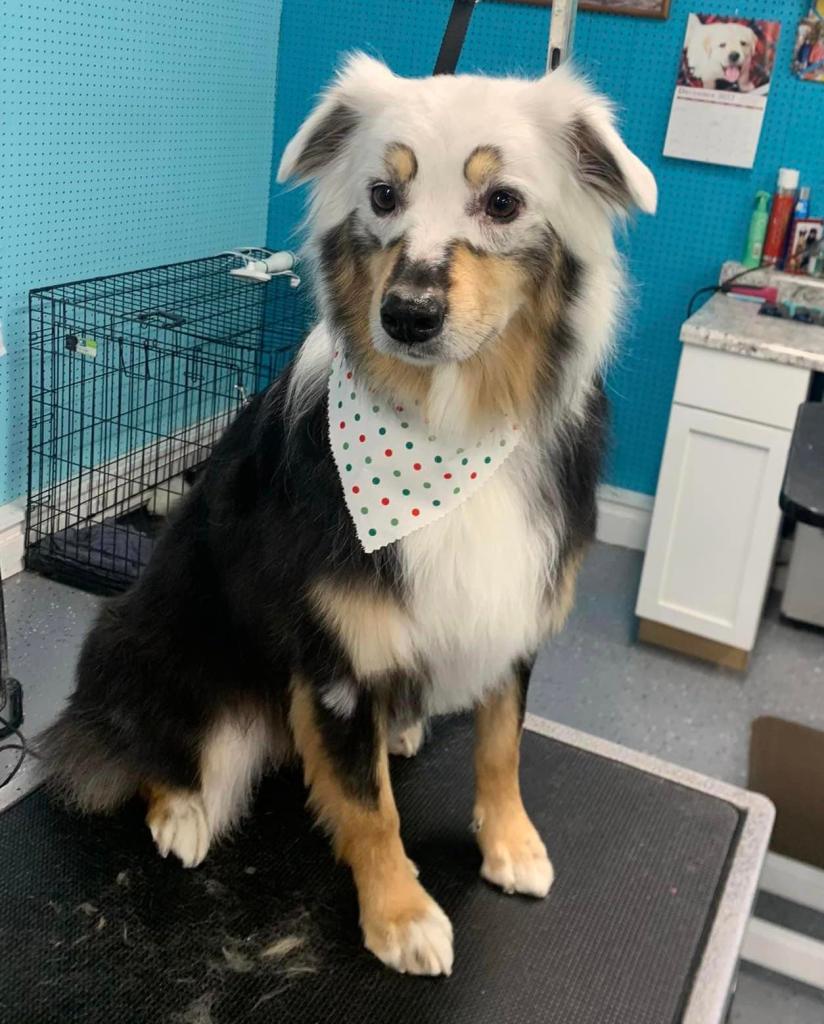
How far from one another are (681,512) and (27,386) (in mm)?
1659

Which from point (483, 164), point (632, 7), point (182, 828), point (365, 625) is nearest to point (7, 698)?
point (182, 828)

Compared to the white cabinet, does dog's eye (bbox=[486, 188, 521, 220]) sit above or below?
above

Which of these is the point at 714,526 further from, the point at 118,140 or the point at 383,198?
the point at 118,140

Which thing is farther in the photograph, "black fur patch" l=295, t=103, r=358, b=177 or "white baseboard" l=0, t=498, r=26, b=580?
"white baseboard" l=0, t=498, r=26, b=580

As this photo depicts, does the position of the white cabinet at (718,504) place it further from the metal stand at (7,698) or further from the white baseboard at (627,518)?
the metal stand at (7,698)

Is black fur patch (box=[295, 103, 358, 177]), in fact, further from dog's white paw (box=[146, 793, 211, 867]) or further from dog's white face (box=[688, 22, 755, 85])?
dog's white face (box=[688, 22, 755, 85])

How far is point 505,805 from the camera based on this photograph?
141 centimetres

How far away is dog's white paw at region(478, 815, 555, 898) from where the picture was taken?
1367 millimetres

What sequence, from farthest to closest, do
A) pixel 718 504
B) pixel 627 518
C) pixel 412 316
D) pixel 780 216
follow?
pixel 627 518 → pixel 780 216 → pixel 718 504 → pixel 412 316

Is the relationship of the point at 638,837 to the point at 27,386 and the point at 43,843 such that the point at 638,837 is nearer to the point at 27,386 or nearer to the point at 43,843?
the point at 43,843

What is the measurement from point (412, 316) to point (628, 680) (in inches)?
67.3

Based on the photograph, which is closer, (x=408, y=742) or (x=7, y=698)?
(x=408, y=742)

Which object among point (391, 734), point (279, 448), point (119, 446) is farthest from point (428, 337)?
point (119, 446)

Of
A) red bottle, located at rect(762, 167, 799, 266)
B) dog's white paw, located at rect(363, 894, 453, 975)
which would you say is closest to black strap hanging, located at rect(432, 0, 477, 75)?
dog's white paw, located at rect(363, 894, 453, 975)
